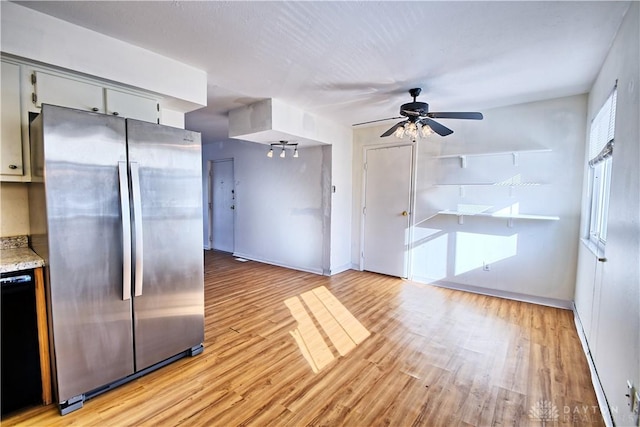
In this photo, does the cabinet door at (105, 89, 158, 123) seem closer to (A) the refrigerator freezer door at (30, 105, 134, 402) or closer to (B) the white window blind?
(A) the refrigerator freezer door at (30, 105, 134, 402)

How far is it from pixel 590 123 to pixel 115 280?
184 inches

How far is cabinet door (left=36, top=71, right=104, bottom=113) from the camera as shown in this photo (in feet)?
6.47

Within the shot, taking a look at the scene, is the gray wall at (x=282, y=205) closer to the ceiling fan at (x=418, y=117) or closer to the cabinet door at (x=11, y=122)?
the ceiling fan at (x=418, y=117)

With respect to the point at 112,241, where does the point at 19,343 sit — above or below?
below

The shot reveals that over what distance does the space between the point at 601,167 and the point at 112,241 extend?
13.8 ft

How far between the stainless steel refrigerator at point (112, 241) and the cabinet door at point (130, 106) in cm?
46

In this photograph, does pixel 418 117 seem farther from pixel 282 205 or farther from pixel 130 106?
pixel 282 205

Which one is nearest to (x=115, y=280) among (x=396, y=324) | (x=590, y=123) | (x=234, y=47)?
(x=234, y=47)

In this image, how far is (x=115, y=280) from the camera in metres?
1.96

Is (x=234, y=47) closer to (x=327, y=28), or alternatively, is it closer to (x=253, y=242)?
(x=327, y=28)

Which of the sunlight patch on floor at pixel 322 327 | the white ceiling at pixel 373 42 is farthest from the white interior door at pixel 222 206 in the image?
the white ceiling at pixel 373 42

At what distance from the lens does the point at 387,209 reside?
477 cm

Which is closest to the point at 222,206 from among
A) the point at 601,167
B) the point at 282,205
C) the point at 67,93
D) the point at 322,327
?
the point at 282,205

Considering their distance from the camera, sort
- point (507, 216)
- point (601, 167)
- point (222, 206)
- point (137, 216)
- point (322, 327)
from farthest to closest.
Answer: point (222, 206) → point (507, 216) → point (322, 327) → point (601, 167) → point (137, 216)
